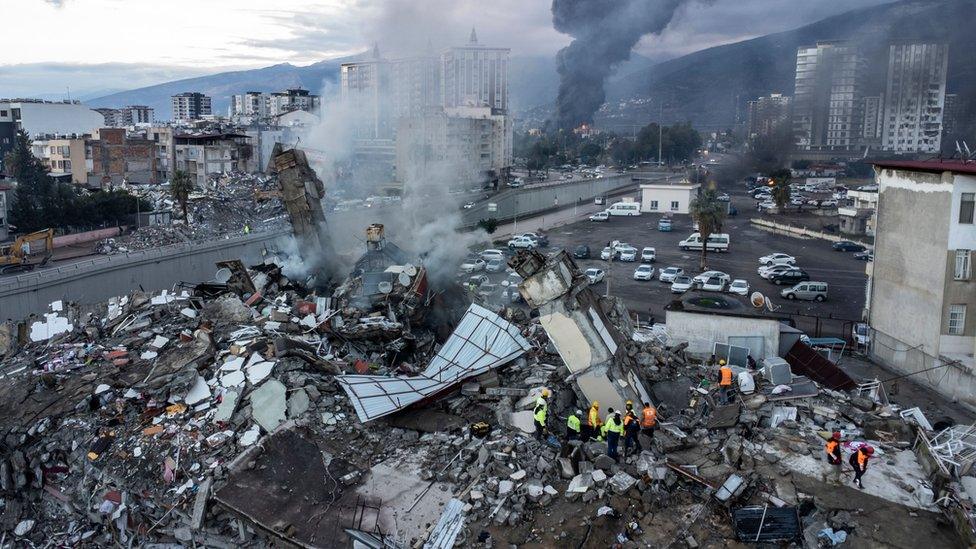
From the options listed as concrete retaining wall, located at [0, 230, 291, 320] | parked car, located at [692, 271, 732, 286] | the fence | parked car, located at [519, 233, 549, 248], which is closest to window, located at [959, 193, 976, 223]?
the fence

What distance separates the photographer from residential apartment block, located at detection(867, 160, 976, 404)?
1304 centimetres

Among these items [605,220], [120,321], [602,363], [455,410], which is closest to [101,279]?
[120,321]

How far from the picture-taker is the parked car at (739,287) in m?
21.7

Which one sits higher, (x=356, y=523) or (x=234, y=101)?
(x=234, y=101)

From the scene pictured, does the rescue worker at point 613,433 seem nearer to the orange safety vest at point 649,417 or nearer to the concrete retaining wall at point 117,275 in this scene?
the orange safety vest at point 649,417

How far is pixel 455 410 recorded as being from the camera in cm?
899

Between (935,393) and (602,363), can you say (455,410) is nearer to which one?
(602,363)

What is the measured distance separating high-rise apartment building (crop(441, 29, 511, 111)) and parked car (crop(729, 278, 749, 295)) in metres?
29.3

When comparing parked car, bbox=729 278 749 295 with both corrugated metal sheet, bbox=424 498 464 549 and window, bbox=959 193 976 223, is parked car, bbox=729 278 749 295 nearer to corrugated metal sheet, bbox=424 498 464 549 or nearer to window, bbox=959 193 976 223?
window, bbox=959 193 976 223

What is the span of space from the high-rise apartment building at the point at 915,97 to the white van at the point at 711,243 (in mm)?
21797

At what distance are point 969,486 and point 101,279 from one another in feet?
60.8

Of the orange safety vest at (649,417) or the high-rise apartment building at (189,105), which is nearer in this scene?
the orange safety vest at (649,417)

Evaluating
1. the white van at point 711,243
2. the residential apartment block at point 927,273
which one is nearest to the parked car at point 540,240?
the white van at point 711,243

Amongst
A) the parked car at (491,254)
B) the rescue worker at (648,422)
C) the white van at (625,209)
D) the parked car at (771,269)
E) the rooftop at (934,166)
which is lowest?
the parked car at (771,269)
